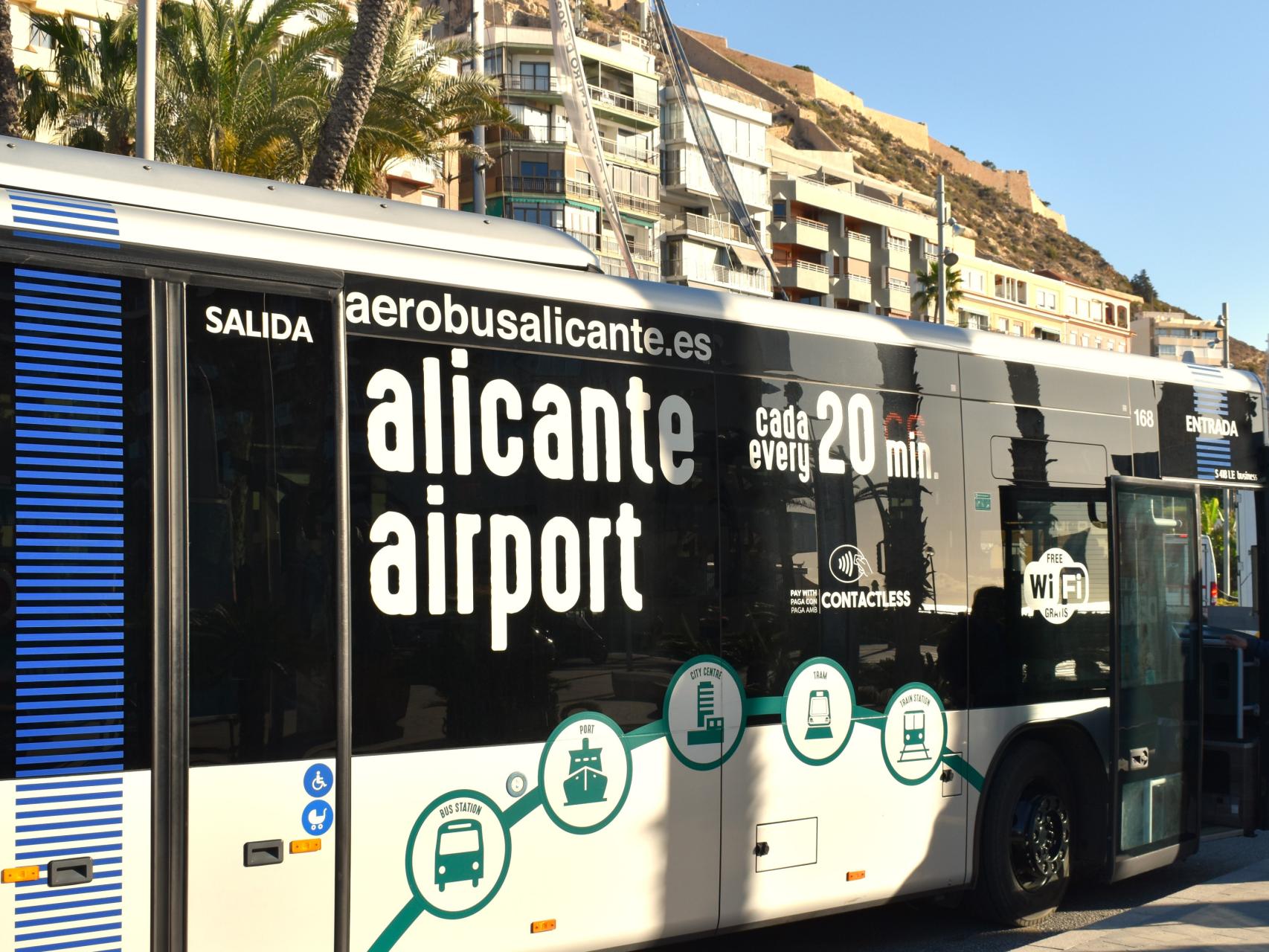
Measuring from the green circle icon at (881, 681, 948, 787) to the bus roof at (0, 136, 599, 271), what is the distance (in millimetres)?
2787

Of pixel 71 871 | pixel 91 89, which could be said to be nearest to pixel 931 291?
pixel 91 89

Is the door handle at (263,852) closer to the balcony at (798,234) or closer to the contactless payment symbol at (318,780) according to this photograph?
the contactless payment symbol at (318,780)

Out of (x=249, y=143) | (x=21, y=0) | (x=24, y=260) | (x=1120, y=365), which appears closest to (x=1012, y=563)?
(x=1120, y=365)

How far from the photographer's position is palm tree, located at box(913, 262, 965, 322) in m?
80.3

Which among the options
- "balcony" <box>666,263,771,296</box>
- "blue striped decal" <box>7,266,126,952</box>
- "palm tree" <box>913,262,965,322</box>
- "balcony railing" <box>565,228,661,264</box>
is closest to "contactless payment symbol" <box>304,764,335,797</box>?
"blue striped decal" <box>7,266,126,952</box>

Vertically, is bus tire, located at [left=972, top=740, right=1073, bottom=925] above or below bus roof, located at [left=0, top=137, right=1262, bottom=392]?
below

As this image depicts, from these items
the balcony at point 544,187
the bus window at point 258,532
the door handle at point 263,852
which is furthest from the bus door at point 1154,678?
the balcony at point 544,187

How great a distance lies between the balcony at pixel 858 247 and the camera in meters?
85.4

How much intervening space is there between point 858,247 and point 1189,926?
80630 mm

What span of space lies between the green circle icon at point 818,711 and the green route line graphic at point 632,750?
0.06 metres

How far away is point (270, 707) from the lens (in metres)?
5.27

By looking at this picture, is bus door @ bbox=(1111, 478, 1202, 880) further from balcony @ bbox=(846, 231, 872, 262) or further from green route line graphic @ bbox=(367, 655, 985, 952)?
balcony @ bbox=(846, 231, 872, 262)

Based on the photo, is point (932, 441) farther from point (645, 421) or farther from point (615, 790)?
point (615, 790)

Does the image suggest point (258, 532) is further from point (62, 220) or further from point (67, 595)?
point (62, 220)
